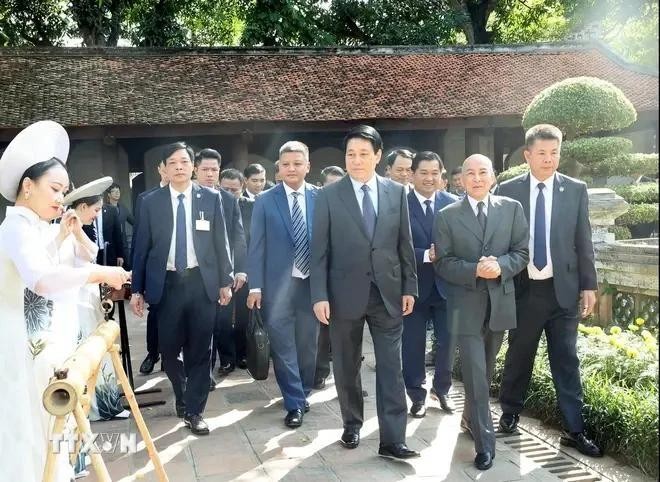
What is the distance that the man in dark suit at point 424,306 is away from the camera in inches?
207

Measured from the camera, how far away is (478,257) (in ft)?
14.2

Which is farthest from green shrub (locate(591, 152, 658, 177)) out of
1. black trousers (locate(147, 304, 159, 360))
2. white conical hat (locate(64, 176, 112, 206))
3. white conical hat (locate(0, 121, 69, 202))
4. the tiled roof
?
white conical hat (locate(0, 121, 69, 202))

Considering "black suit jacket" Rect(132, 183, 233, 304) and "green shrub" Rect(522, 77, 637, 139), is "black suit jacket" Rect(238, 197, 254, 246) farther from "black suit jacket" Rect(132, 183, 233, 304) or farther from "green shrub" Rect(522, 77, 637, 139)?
"green shrub" Rect(522, 77, 637, 139)

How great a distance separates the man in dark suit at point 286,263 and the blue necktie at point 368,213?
3.28ft

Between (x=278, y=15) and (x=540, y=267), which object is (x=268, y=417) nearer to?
(x=540, y=267)

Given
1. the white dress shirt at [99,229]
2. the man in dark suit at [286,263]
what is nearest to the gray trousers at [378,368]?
the man in dark suit at [286,263]

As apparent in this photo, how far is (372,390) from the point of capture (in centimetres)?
589

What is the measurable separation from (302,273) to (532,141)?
1.90 meters

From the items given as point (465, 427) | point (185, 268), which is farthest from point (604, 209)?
point (185, 268)

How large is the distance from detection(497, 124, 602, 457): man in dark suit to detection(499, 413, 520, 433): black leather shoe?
0.38 meters

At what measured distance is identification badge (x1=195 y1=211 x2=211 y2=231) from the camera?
16.5ft

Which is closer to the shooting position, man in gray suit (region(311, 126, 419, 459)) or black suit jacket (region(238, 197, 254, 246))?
man in gray suit (region(311, 126, 419, 459))

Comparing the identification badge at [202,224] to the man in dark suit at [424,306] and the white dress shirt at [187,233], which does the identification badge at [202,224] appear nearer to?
the white dress shirt at [187,233]

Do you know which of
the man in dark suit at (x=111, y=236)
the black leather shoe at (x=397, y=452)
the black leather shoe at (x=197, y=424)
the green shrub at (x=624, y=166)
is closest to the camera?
the black leather shoe at (x=397, y=452)
